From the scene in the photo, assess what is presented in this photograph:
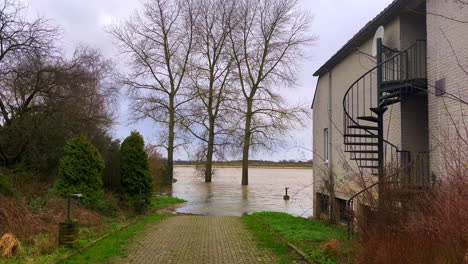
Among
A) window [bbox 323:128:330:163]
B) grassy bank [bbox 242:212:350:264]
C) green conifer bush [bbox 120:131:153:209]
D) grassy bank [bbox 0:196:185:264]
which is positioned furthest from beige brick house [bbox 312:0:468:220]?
green conifer bush [bbox 120:131:153:209]

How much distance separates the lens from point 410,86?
9.64m

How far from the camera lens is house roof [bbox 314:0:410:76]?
10.5 meters

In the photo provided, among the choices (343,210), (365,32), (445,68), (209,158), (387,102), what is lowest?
(343,210)

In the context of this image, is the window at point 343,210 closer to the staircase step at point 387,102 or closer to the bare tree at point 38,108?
the staircase step at point 387,102

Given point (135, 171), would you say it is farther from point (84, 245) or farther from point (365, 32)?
point (365, 32)

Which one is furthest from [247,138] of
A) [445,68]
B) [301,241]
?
[445,68]

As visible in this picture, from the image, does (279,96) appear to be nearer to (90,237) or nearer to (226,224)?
(226,224)

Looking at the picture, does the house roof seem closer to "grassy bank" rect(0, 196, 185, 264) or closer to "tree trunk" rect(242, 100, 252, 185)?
"grassy bank" rect(0, 196, 185, 264)

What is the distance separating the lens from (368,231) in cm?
647

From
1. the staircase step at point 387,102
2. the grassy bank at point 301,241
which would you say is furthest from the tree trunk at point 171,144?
the staircase step at point 387,102

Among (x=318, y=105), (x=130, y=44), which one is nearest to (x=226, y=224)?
(x=318, y=105)

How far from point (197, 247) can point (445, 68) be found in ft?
21.5

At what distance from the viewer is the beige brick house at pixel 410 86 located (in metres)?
8.43

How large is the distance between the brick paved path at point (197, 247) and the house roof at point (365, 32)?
6689 mm
